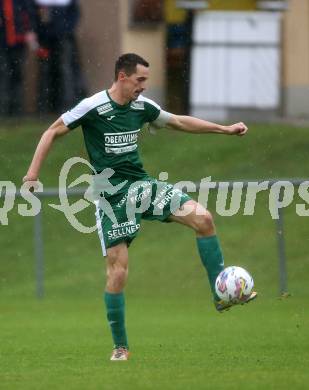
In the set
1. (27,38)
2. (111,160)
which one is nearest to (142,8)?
(27,38)

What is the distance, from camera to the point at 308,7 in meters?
21.5

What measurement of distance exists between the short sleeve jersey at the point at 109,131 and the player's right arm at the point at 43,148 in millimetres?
56

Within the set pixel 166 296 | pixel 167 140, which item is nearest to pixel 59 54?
pixel 167 140

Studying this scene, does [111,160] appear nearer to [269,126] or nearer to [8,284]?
[8,284]

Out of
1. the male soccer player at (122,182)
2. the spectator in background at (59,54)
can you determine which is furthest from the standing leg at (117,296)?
the spectator in background at (59,54)

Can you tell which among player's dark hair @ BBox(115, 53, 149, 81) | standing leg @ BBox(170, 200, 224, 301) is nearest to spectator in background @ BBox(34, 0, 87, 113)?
player's dark hair @ BBox(115, 53, 149, 81)

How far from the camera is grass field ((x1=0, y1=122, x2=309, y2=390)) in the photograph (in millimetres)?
10062

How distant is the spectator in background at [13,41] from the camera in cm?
2011

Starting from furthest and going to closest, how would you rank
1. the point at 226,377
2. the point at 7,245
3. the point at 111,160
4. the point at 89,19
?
the point at 89,19 < the point at 7,245 < the point at 111,160 < the point at 226,377

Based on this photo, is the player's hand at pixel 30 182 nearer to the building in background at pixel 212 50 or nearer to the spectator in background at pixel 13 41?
the spectator in background at pixel 13 41

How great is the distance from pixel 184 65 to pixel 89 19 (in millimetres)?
1493

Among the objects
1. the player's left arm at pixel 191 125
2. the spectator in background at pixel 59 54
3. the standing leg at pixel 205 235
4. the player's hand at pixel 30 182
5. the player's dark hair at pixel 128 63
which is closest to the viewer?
the player's hand at pixel 30 182

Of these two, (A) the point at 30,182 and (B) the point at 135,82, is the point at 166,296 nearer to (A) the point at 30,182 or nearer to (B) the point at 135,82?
(B) the point at 135,82

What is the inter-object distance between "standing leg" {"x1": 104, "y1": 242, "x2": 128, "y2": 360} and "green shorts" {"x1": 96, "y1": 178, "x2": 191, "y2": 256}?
0.26 ft
